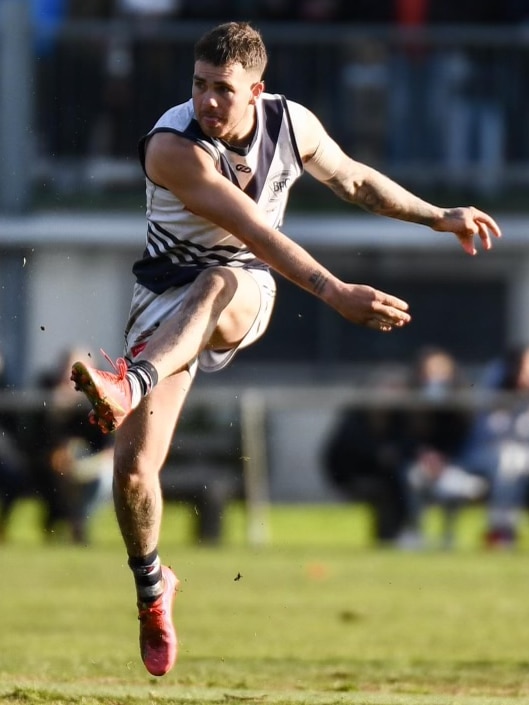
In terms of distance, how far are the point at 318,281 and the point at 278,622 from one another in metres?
4.94

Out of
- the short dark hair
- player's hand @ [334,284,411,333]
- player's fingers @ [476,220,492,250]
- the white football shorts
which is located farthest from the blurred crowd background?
player's hand @ [334,284,411,333]

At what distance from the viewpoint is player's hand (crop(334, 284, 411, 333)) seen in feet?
20.5

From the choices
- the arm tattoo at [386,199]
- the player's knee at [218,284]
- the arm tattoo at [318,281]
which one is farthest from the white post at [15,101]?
the arm tattoo at [318,281]

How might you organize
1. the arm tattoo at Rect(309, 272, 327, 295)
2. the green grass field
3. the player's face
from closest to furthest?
the arm tattoo at Rect(309, 272, 327, 295) → the player's face → the green grass field

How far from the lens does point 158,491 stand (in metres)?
7.25

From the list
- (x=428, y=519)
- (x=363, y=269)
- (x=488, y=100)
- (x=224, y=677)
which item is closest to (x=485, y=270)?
(x=363, y=269)

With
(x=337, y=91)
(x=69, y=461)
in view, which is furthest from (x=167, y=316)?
(x=337, y=91)

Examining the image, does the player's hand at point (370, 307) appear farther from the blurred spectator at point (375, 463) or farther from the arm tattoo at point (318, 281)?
the blurred spectator at point (375, 463)

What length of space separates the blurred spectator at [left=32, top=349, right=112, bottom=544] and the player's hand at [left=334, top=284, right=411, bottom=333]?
839 cm

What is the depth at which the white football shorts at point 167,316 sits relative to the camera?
23.6 ft

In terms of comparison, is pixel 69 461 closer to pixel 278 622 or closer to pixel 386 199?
pixel 278 622

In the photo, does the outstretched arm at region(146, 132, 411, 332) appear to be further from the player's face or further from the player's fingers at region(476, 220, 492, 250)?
the player's fingers at region(476, 220, 492, 250)

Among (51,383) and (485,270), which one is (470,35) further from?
(51,383)

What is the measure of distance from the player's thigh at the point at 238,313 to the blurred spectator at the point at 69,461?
7.37 m
